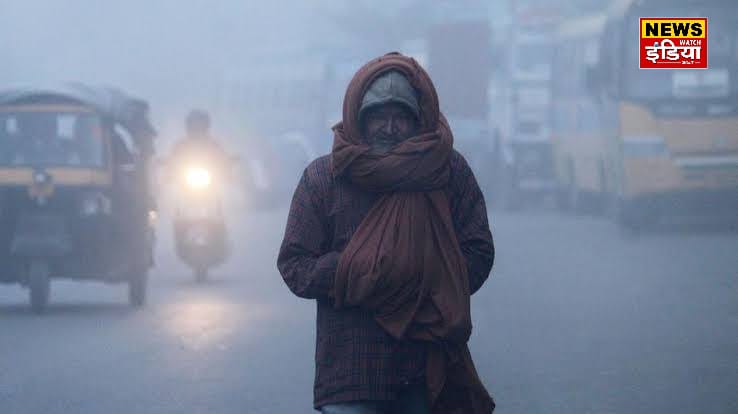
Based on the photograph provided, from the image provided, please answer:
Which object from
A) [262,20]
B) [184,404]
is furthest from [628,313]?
[262,20]

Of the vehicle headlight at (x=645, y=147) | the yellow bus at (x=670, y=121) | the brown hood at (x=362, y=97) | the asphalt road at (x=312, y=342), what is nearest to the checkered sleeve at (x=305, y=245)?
the brown hood at (x=362, y=97)

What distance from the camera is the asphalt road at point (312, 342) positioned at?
28.3ft

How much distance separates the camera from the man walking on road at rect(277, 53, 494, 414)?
4234 mm

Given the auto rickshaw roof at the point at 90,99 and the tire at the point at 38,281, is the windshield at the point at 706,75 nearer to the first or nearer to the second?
the auto rickshaw roof at the point at 90,99

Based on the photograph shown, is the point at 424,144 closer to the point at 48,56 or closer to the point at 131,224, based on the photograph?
the point at 131,224

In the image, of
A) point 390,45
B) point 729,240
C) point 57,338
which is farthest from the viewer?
point 390,45

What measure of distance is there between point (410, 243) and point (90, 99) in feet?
32.2

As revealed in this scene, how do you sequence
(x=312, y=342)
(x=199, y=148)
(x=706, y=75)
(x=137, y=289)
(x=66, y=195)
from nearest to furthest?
(x=312, y=342) → (x=66, y=195) → (x=137, y=289) → (x=199, y=148) → (x=706, y=75)

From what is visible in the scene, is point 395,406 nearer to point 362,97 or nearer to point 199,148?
point 362,97

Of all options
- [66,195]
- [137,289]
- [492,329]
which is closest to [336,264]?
[492,329]

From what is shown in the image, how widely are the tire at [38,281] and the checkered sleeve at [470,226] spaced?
29.8 ft

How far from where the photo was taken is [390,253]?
4211 mm

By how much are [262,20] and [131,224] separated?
58.4 metres

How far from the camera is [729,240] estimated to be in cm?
2064
